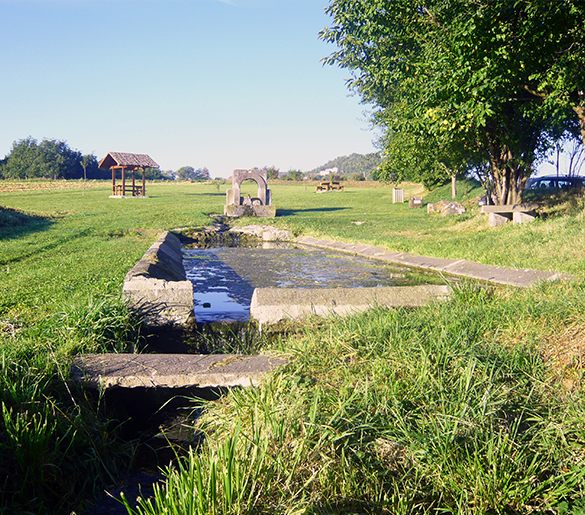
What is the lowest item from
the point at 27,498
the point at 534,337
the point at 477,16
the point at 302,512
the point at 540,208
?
the point at 27,498

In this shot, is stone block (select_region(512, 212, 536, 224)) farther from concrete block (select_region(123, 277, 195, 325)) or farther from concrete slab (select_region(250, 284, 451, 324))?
concrete block (select_region(123, 277, 195, 325))

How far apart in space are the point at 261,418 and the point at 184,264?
928 centimetres

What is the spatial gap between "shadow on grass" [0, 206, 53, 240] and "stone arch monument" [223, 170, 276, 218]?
9457 mm

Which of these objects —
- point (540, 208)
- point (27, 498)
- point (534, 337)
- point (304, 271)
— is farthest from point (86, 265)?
point (540, 208)

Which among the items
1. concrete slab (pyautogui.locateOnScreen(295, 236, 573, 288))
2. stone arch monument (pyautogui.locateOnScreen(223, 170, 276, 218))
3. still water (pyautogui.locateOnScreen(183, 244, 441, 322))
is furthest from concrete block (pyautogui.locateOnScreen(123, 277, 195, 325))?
stone arch monument (pyautogui.locateOnScreen(223, 170, 276, 218))

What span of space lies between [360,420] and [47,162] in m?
81.9

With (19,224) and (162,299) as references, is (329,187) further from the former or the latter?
(162,299)

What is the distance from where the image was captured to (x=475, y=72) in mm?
9633

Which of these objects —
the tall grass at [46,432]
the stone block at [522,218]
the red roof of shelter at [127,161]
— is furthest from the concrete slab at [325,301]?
the red roof of shelter at [127,161]

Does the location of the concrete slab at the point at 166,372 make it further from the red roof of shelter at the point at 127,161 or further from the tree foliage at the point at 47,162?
the tree foliage at the point at 47,162

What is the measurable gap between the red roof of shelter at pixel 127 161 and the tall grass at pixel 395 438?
4232cm

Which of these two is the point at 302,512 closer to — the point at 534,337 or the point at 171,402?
the point at 171,402

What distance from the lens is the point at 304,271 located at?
10445mm

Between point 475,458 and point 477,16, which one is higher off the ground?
point 477,16
